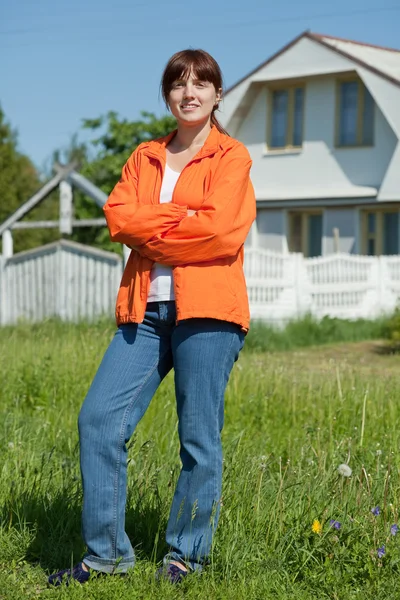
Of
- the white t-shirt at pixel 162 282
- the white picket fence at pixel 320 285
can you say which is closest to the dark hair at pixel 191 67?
the white t-shirt at pixel 162 282

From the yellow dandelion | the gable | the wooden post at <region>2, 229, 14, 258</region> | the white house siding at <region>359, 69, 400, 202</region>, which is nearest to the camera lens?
the yellow dandelion

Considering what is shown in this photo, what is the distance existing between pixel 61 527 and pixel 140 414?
0.92 meters

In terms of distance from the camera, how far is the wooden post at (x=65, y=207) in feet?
61.1

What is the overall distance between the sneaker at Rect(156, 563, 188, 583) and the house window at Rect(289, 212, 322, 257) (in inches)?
809

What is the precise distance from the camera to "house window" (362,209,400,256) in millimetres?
23219

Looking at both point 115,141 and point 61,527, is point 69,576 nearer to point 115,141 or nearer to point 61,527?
point 61,527

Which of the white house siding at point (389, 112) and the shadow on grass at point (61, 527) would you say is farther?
the white house siding at point (389, 112)

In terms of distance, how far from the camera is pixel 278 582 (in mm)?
3920

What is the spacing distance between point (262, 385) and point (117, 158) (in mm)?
19711

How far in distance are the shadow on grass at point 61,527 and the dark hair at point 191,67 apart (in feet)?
5.84

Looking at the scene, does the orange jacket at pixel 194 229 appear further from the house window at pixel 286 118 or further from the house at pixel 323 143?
the house window at pixel 286 118

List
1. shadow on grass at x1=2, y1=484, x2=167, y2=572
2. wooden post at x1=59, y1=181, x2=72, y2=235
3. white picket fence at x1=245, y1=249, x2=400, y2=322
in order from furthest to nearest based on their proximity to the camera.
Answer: wooden post at x1=59, y1=181, x2=72, y2=235 → white picket fence at x1=245, y1=249, x2=400, y2=322 → shadow on grass at x1=2, y1=484, x2=167, y2=572

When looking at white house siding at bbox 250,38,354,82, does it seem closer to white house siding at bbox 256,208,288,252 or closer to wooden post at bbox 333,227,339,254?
white house siding at bbox 256,208,288,252

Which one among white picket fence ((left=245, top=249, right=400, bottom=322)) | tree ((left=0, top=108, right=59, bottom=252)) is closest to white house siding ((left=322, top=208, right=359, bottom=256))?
white picket fence ((left=245, top=249, right=400, bottom=322))
